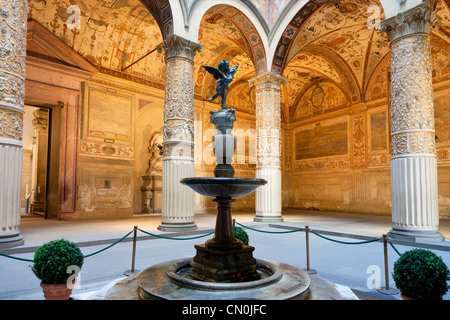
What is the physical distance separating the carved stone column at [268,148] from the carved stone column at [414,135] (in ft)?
14.8

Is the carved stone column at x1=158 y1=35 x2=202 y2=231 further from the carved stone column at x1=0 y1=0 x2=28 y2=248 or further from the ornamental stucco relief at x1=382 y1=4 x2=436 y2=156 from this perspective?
the ornamental stucco relief at x1=382 y1=4 x2=436 y2=156

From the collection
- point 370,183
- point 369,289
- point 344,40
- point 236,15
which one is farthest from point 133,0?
point 370,183

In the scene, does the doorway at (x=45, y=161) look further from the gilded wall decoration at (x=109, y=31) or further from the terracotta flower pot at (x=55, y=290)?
the terracotta flower pot at (x=55, y=290)

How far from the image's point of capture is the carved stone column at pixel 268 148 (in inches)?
460

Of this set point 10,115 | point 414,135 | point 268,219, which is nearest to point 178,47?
point 10,115

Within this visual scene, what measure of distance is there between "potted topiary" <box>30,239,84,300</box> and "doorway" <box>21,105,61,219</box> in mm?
9553

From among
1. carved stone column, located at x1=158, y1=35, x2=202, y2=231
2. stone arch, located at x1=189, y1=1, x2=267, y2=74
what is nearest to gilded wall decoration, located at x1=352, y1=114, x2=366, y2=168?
stone arch, located at x1=189, y1=1, x2=267, y2=74

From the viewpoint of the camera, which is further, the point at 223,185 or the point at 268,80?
the point at 268,80

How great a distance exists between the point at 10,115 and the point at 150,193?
28.4 feet

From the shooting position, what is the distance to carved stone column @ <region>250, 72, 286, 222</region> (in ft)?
38.3

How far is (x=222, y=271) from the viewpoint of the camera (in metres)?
3.73

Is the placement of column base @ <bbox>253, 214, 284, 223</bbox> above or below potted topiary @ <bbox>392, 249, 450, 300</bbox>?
below

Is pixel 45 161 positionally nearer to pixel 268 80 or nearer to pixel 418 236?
pixel 268 80

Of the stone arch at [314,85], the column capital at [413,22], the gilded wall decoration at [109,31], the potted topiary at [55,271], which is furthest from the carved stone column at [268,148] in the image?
the potted topiary at [55,271]
